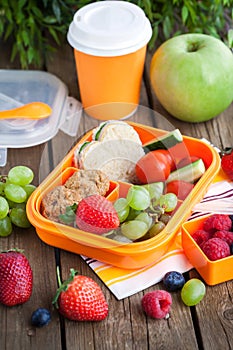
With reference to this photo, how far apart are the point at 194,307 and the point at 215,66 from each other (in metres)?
0.78

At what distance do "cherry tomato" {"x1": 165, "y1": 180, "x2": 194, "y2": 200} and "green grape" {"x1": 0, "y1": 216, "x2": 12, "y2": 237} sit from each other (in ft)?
1.32

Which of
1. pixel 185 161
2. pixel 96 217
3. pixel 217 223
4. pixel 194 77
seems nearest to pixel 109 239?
pixel 96 217

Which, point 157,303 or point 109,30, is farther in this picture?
point 109,30

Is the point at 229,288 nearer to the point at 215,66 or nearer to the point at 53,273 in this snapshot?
the point at 53,273

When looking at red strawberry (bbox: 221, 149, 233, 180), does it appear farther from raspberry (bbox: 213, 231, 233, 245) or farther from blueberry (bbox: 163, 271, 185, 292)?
blueberry (bbox: 163, 271, 185, 292)

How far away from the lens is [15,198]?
1572mm

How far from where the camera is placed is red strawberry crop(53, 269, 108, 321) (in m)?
1.32

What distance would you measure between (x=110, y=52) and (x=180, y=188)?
50 centimetres

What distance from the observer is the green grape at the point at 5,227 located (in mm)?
1574

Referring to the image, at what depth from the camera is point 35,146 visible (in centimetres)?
192

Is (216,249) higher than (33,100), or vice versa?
(216,249)

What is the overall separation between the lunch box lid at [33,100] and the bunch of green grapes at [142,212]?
50 cm

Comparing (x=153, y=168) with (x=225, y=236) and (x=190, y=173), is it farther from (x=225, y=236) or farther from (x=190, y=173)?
(x=225, y=236)

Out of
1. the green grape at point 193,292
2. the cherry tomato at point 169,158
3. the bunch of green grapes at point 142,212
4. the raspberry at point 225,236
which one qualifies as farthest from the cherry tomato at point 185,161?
the green grape at point 193,292
